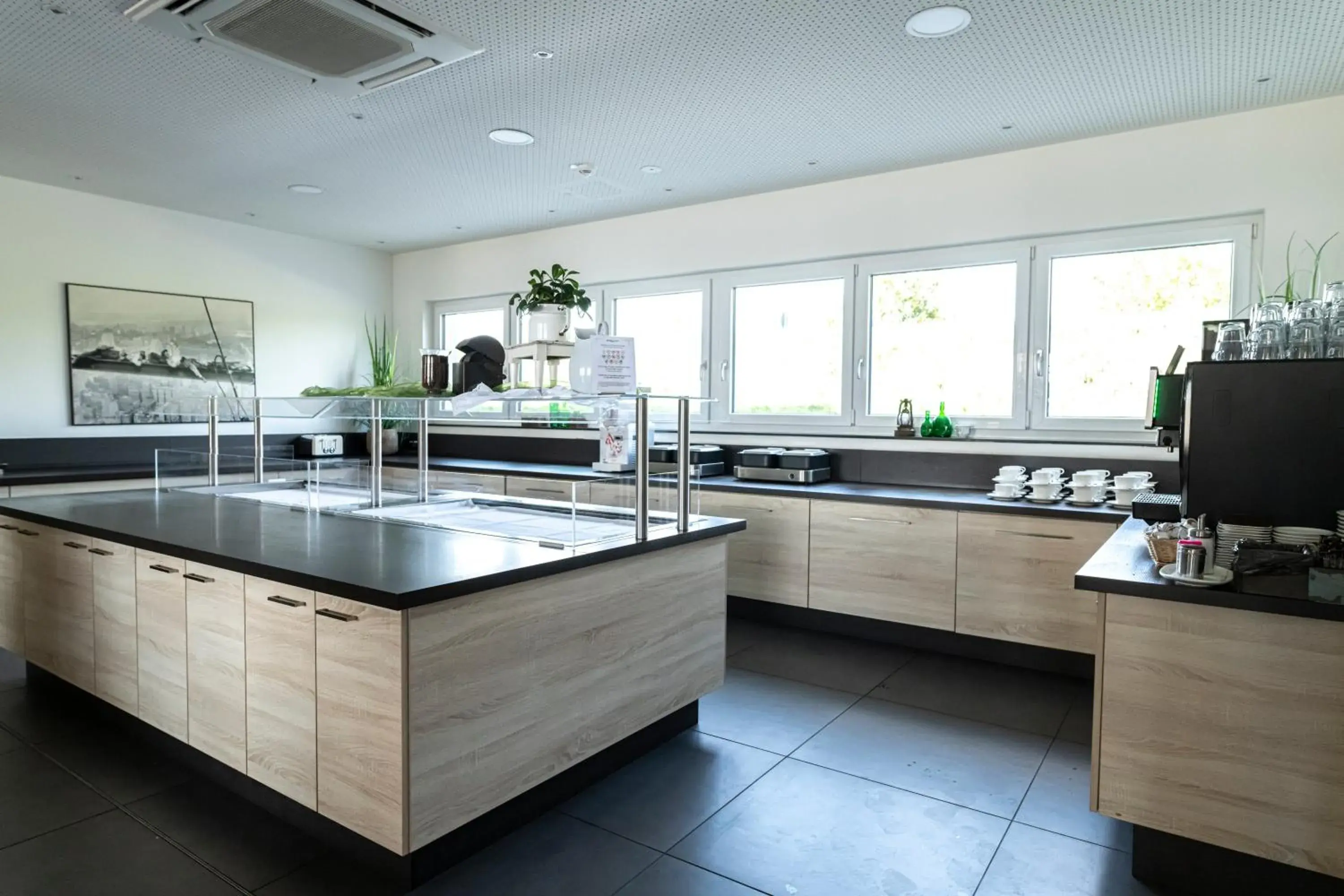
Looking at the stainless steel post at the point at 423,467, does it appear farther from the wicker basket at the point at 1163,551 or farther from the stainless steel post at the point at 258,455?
the wicker basket at the point at 1163,551

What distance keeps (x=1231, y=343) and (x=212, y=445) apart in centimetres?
388

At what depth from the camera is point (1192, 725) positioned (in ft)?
5.98

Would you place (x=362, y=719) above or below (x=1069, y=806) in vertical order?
above

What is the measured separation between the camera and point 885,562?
12.5 ft

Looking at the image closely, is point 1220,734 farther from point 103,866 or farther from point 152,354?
point 152,354

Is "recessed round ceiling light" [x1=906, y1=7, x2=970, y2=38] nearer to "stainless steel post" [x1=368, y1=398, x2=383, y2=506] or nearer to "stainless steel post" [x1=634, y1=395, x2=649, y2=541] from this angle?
"stainless steel post" [x1=634, y1=395, x2=649, y2=541]

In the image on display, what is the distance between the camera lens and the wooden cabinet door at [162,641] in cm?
235

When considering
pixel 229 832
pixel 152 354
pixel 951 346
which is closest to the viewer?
pixel 229 832

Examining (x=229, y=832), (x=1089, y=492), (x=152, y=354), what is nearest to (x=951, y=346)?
(x=1089, y=492)

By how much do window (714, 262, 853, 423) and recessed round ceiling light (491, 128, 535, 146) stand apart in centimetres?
165

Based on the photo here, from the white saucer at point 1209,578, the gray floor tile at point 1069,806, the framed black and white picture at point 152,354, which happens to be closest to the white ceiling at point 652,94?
the framed black and white picture at point 152,354

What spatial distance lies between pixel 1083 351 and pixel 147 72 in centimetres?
420

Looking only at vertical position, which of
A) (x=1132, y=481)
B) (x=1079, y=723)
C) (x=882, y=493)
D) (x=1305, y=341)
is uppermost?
(x=1305, y=341)

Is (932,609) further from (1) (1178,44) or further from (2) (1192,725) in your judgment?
(1) (1178,44)
